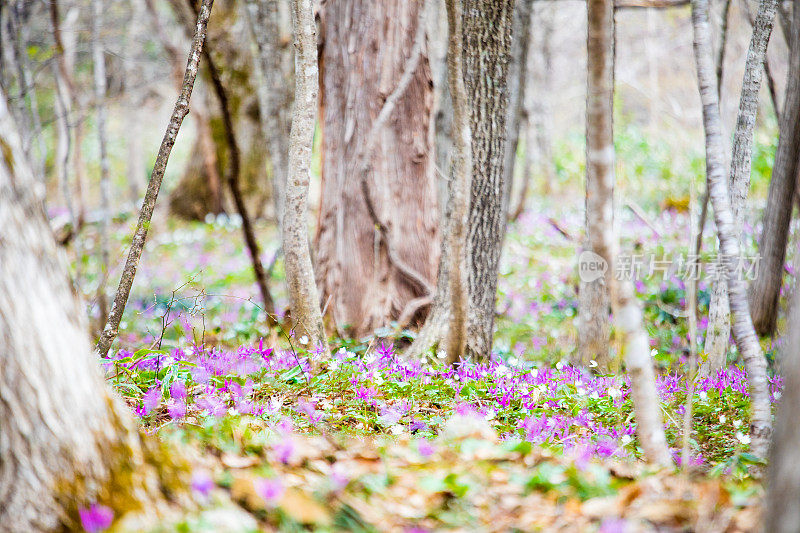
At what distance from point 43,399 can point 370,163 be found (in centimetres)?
428

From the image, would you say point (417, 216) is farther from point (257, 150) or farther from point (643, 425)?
point (257, 150)

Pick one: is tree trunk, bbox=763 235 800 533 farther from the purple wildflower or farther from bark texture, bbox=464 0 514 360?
bark texture, bbox=464 0 514 360

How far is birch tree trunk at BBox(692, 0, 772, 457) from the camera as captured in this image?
291cm

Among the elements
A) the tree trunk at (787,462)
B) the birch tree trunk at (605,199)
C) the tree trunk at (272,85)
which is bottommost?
the tree trunk at (787,462)

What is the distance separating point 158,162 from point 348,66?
252 centimetres

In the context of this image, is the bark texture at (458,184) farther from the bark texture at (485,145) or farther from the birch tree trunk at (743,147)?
the birch tree trunk at (743,147)

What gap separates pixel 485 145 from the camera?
4.50 m

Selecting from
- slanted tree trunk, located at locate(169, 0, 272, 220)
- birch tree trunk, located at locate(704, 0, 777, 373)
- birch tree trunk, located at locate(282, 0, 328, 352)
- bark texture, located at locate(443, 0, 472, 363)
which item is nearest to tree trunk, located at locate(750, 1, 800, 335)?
birch tree trunk, located at locate(704, 0, 777, 373)

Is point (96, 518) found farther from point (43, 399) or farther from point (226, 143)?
point (226, 143)

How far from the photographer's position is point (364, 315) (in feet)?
18.9

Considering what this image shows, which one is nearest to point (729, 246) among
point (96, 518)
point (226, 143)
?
point (96, 518)

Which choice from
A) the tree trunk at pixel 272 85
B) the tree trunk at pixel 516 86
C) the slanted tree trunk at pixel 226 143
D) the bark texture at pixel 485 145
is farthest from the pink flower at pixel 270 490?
the slanted tree trunk at pixel 226 143

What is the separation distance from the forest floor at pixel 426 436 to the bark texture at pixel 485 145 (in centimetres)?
43

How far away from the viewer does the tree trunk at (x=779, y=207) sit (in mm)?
5293
